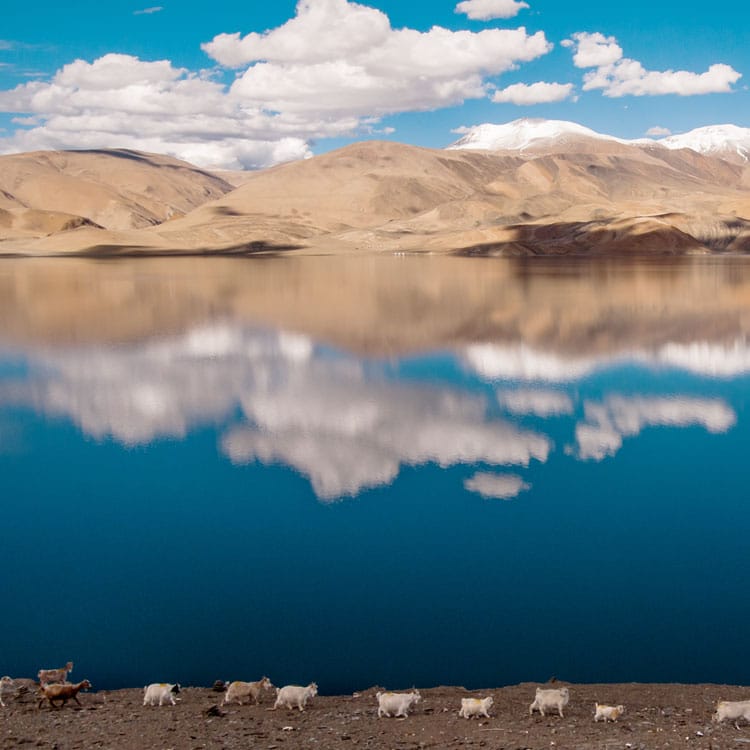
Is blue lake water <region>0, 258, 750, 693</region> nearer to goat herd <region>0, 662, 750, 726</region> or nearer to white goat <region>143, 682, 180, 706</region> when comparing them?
goat herd <region>0, 662, 750, 726</region>

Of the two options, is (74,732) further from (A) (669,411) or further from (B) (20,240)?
(B) (20,240)

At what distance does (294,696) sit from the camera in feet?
31.1

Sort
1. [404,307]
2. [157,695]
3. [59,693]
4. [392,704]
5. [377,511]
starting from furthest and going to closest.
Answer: [404,307] < [377,511] < [157,695] < [59,693] < [392,704]

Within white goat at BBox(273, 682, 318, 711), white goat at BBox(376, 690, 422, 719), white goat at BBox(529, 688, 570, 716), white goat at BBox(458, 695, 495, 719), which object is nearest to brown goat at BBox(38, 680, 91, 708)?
white goat at BBox(273, 682, 318, 711)

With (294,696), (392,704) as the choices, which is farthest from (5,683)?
(392,704)

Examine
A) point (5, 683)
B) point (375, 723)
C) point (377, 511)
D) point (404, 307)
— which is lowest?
point (375, 723)

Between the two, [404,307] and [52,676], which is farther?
[404,307]

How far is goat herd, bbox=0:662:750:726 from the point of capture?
886 centimetres

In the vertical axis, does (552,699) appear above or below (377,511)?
below

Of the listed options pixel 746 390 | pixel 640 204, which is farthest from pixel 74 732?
pixel 640 204

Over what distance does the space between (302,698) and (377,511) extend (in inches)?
285

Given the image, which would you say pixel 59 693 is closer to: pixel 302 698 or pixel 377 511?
pixel 302 698

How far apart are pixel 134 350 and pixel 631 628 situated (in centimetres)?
2928

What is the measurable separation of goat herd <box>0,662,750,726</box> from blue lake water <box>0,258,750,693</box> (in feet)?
3.49
